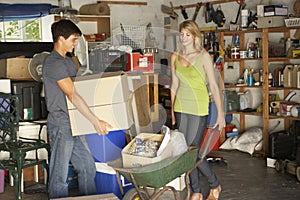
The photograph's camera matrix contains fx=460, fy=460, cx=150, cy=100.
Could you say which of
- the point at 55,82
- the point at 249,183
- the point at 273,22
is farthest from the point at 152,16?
the point at 55,82

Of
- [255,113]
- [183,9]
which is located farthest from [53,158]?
[183,9]

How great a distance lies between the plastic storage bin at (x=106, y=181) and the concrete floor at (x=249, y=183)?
1.90 feet

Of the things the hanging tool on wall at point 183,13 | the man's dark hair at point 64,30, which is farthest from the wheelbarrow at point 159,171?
the hanging tool on wall at point 183,13

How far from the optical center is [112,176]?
12.3ft

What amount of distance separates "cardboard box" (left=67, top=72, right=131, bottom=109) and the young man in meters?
0.10

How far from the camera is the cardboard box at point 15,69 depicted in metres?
5.23

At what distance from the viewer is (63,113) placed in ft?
11.4

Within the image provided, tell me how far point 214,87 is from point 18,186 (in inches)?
78.3

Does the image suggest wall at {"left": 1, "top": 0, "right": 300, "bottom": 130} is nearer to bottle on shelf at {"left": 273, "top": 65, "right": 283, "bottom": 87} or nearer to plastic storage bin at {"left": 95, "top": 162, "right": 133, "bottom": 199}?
bottle on shelf at {"left": 273, "top": 65, "right": 283, "bottom": 87}

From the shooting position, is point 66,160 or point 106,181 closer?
point 66,160

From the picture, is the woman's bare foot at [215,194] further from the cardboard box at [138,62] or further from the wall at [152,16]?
the wall at [152,16]

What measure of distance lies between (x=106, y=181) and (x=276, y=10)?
10.1ft

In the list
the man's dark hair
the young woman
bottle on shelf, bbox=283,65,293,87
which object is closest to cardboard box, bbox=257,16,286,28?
bottle on shelf, bbox=283,65,293,87

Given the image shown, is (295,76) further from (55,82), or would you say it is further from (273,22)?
(55,82)
